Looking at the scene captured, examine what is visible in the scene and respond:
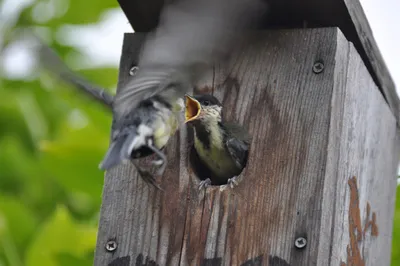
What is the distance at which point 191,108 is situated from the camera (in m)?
3.69

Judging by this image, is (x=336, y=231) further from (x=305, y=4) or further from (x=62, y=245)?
(x=62, y=245)

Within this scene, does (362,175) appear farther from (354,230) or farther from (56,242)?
(56,242)

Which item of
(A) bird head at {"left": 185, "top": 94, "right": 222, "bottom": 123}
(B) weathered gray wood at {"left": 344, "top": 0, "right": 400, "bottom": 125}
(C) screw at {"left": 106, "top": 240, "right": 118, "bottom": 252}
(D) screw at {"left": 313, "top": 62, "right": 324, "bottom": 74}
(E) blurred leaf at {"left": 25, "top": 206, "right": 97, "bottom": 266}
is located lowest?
(C) screw at {"left": 106, "top": 240, "right": 118, "bottom": 252}

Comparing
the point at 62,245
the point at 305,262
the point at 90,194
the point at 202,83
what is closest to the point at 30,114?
the point at 90,194

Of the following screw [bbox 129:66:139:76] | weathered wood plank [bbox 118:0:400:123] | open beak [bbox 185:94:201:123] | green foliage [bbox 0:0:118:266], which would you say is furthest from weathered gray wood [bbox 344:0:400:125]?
green foliage [bbox 0:0:118:266]

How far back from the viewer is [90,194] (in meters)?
4.38

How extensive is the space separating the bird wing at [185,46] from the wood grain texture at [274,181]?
0.30 feet

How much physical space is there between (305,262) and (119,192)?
30.3 inches

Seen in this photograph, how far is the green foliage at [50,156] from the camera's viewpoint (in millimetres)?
4004

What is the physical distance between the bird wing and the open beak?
4 cm

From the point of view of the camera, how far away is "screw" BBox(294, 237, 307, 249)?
332cm

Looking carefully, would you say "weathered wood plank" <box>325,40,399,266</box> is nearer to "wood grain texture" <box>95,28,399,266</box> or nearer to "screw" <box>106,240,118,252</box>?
"wood grain texture" <box>95,28,399,266</box>

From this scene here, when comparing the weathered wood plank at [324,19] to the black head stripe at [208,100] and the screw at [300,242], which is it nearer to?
the black head stripe at [208,100]

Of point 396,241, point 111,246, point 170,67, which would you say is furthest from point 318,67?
point 111,246
